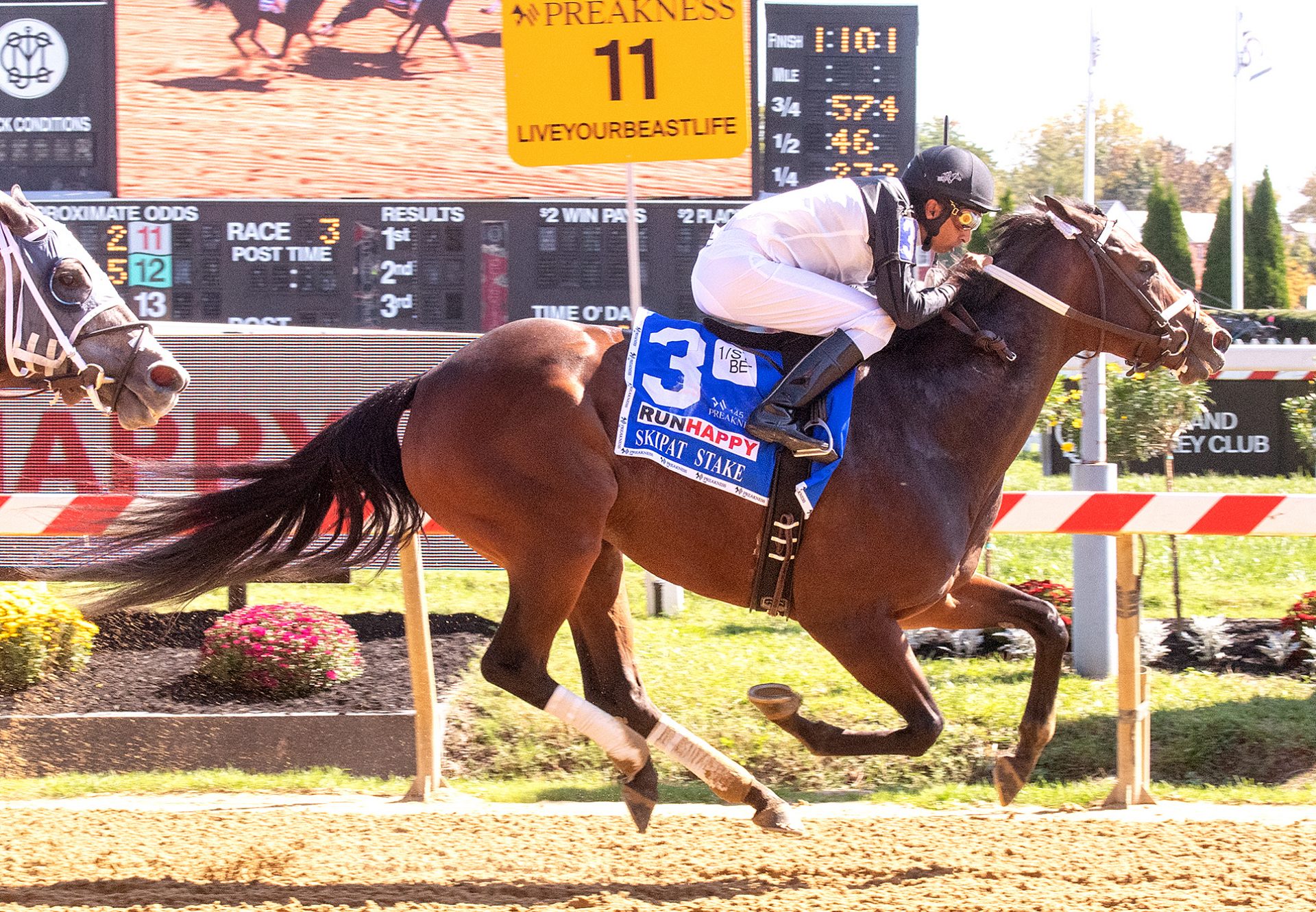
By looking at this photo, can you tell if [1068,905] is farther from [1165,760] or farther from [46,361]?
[46,361]

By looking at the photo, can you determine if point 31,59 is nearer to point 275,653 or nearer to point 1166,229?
point 275,653

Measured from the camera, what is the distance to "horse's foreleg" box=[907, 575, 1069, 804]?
13.4 feet

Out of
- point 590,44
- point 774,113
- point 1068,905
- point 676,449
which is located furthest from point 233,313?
point 1068,905

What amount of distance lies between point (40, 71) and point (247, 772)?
9582 millimetres

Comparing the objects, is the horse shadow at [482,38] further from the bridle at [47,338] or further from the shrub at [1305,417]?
the bridle at [47,338]

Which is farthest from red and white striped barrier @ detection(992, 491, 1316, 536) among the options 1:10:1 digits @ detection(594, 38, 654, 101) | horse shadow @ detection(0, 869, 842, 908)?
1:10:1 digits @ detection(594, 38, 654, 101)

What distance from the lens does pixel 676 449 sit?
370cm

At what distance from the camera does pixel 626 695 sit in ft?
13.3

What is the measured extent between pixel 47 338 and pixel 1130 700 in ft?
11.4

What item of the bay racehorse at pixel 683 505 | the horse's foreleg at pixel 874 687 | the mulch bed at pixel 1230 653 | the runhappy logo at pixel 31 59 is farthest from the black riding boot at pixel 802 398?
the runhappy logo at pixel 31 59

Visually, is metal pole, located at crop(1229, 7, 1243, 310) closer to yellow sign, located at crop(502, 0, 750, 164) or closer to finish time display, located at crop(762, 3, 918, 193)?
finish time display, located at crop(762, 3, 918, 193)

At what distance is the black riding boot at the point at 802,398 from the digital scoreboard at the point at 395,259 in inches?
309

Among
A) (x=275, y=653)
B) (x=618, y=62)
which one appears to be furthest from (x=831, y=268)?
(x=618, y=62)

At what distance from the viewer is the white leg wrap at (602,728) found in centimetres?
375
